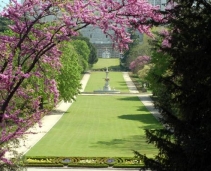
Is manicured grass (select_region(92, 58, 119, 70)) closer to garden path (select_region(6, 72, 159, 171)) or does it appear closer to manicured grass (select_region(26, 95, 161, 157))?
garden path (select_region(6, 72, 159, 171))

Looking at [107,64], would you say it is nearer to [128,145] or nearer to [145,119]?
[145,119]

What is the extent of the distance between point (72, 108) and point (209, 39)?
41284mm

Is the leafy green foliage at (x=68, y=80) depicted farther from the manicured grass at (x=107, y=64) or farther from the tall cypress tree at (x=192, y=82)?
the manicured grass at (x=107, y=64)

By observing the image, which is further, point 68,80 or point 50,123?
point 68,80

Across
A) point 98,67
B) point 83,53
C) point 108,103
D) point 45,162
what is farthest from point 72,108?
point 98,67

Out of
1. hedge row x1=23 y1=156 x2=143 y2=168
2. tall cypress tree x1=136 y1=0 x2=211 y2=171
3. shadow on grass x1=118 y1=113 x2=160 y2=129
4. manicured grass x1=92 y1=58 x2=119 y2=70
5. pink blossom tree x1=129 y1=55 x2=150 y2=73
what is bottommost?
manicured grass x1=92 y1=58 x2=119 y2=70

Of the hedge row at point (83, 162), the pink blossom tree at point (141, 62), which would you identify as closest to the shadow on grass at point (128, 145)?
the hedge row at point (83, 162)

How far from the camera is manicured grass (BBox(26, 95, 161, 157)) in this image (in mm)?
27000

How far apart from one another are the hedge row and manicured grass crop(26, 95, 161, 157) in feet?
6.78

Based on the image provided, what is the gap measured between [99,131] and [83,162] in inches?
443

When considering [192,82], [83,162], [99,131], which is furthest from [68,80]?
[192,82]

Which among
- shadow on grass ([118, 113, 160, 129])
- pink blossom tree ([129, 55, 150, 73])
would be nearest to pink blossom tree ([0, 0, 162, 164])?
shadow on grass ([118, 113, 160, 129])

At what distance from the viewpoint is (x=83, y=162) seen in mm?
23328

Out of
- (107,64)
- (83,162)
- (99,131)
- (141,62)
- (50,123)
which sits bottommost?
(107,64)
